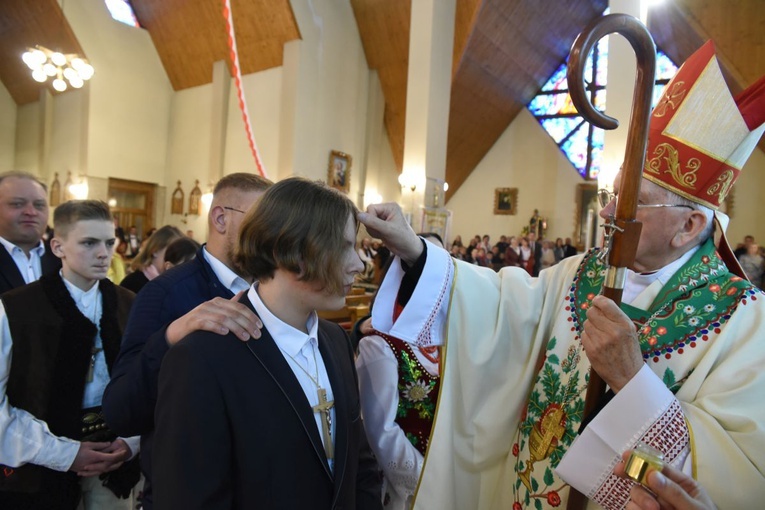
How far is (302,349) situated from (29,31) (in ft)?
47.4

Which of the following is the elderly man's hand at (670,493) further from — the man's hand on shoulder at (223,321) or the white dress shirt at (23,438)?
the white dress shirt at (23,438)

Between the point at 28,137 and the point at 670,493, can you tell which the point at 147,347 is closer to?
the point at 670,493

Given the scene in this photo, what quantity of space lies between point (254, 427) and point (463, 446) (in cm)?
61

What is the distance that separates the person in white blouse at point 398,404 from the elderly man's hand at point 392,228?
22.9 inches

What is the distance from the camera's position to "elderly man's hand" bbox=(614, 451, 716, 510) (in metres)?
0.80

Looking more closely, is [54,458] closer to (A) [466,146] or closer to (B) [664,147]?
(B) [664,147]

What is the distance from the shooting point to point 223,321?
1.16m

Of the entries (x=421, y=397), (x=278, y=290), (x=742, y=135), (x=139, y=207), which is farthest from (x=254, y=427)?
(x=139, y=207)

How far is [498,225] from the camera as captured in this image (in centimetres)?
1636

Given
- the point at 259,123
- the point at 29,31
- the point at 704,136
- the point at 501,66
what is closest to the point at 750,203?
the point at 501,66

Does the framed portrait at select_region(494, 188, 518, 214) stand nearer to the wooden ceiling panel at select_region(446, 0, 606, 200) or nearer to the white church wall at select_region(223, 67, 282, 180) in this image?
the wooden ceiling panel at select_region(446, 0, 606, 200)

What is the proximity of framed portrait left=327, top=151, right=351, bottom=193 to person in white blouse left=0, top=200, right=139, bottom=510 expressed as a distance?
1028 cm

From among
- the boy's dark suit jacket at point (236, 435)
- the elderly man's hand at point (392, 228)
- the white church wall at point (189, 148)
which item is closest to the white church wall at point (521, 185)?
the white church wall at point (189, 148)

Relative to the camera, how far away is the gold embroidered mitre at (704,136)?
4.40ft
